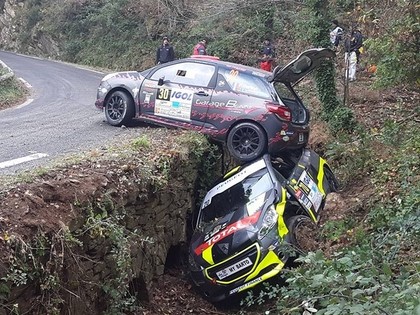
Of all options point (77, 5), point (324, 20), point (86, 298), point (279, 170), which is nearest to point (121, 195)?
point (86, 298)

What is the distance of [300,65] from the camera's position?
10.4 meters

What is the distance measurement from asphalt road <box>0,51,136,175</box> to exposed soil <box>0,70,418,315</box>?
107 cm

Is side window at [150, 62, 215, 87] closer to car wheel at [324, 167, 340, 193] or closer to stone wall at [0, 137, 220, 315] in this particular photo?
A: stone wall at [0, 137, 220, 315]

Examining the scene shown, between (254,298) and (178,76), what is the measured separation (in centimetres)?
453

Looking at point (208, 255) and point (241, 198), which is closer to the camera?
point (208, 255)

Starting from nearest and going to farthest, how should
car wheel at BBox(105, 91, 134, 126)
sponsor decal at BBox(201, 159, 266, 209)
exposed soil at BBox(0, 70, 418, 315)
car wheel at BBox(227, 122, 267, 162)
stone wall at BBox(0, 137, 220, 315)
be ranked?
stone wall at BBox(0, 137, 220, 315), exposed soil at BBox(0, 70, 418, 315), sponsor decal at BBox(201, 159, 266, 209), car wheel at BBox(227, 122, 267, 162), car wheel at BBox(105, 91, 134, 126)

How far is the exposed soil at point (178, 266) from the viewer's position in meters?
5.70

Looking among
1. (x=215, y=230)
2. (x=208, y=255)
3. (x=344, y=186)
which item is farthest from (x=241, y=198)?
(x=344, y=186)

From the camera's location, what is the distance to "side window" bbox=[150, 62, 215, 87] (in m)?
10.8

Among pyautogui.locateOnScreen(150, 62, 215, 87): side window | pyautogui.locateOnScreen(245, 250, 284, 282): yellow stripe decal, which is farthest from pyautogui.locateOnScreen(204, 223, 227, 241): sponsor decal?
pyautogui.locateOnScreen(150, 62, 215, 87): side window

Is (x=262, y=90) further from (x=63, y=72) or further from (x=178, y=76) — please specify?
(x=63, y=72)

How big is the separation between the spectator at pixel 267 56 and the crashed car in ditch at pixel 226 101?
919 cm

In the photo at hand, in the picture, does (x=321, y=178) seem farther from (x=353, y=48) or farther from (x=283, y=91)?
(x=353, y=48)

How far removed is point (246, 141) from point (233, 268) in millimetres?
2685
